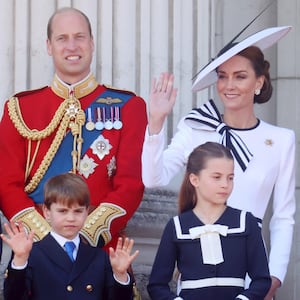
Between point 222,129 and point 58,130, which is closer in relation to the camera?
point 222,129

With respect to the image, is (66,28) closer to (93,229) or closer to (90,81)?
(90,81)

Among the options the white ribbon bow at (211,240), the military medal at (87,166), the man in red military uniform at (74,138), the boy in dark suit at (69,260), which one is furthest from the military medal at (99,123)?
the white ribbon bow at (211,240)

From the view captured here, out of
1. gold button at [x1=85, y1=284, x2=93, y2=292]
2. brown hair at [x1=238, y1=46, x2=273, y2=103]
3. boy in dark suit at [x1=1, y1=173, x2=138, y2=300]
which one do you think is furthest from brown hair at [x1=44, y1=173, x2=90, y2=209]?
brown hair at [x1=238, y1=46, x2=273, y2=103]

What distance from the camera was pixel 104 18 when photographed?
21.5ft

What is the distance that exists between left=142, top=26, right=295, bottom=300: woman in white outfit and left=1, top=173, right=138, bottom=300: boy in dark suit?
372mm

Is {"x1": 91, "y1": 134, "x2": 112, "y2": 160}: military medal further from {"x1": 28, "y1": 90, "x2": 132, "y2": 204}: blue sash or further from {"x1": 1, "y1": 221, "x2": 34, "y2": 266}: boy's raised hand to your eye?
{"x1": 1, "y1": 221, "x2": 34, "y2": 266}: boy's raised hand

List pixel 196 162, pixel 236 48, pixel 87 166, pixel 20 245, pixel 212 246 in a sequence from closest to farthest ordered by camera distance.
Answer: pixel 20 245, pixel 212 246, pixel 196 162, pixel 236 48, pixel 87 166

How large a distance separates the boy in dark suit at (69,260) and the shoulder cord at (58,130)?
0.47 m

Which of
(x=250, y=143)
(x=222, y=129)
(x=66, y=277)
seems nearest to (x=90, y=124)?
(x=222, y=129)

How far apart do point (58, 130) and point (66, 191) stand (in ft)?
2.19

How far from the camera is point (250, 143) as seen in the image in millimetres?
5504

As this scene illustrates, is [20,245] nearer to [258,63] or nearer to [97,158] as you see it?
[97,158]

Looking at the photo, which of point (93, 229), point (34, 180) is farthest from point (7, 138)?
point (93, 229)

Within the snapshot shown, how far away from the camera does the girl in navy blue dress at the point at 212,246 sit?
509 centimetres
